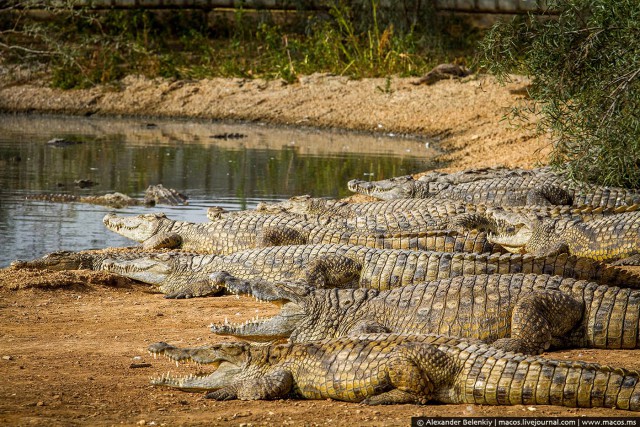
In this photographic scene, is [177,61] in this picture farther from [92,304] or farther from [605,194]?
[92,304]

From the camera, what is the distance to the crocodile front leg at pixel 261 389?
482 centimetres

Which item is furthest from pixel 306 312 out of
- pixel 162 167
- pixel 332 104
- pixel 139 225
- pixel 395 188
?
pixel 332 104

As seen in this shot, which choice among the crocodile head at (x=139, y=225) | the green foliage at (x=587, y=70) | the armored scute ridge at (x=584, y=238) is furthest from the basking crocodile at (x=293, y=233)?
the green foliage at (x=587, y=70)

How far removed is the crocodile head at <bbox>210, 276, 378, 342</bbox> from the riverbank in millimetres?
10270

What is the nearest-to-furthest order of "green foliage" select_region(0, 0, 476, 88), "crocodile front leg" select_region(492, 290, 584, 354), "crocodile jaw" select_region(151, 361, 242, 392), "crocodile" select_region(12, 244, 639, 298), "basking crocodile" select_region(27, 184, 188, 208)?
1. "crocodile jaw" select_region(151, 361, 242, 392)
2. "crocodile front leg" select_region(492, 290, 584, 354)
3. "crocodile" select_region(12, 244, 639, 298)
4. "basking crocodile" select_region(27, 184, 188, 208)
5. "green foliage" select_region(0, 0, 476, 88)

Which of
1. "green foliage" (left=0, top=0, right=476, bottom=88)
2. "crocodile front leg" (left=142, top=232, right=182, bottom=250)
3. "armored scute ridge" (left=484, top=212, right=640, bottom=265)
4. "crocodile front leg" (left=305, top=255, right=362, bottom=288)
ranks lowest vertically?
"crocodile front leg" (left=142, top=232, right=182, bottom=250)

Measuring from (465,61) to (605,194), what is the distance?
43.5 feet

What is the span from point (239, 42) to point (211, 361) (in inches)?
856

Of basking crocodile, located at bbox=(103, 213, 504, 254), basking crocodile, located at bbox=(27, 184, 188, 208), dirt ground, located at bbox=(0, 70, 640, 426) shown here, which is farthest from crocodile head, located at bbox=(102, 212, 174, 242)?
basking crocodile, located at bbox=(27, 184, 188, 208)

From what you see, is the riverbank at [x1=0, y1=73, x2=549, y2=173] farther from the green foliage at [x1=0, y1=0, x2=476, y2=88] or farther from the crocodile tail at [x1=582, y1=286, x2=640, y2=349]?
the crocodile tail at [x1=582, y1=286, x2=640, y2=349]

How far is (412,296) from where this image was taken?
5852 mm

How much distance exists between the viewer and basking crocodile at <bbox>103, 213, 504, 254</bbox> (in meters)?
8.10

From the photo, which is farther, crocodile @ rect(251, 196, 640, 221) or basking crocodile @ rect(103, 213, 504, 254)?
crocodile @ rect(251, 196, 640, 221)

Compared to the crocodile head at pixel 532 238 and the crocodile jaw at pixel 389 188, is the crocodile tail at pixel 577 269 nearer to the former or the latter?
the crocodile head at pixel 532 238
